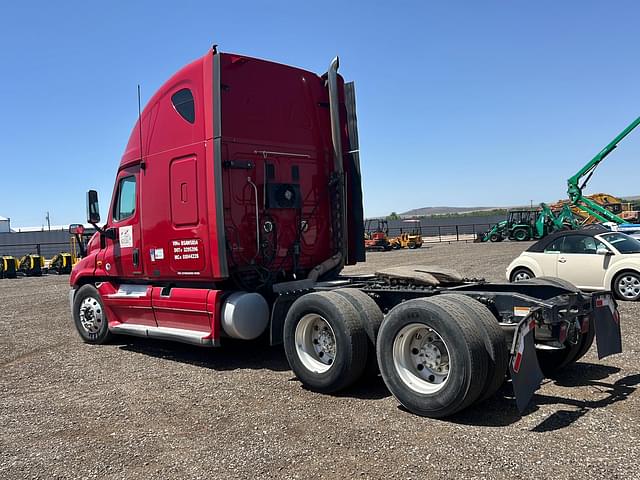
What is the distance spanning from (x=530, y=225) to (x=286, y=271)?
120 ft

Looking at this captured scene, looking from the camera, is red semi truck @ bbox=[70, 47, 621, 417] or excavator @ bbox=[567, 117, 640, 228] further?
excavator @ bbox=[567, 117, 640, 228]

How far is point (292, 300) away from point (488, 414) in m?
2.64

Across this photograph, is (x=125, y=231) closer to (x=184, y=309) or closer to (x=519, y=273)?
(x=184, y=309)

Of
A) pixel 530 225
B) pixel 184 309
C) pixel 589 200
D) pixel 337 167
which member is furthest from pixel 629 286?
pixel 530 225

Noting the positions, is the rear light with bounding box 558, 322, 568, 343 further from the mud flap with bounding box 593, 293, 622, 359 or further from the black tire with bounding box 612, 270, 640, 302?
the black tire with bounding box 612, 270, 640, 302

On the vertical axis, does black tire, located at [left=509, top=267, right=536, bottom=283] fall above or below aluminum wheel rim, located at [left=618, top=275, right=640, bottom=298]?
above

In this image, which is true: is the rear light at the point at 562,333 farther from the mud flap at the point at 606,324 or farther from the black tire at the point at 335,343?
the black tire at the point at 335,343

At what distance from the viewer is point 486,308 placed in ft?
16.6

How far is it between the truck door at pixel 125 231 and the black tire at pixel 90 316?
574mm

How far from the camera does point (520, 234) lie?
40.8 metres

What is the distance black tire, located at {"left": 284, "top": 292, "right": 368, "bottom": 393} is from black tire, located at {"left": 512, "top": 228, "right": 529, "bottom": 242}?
122 ft

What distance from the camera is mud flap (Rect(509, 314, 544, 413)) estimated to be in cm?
458

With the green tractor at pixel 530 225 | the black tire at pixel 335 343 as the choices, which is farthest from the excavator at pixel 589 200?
Answer: the black tire at pixel 335 343

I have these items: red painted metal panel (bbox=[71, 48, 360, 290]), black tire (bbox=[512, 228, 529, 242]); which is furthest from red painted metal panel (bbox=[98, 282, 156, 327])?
black tire (bbox=[512, 228, 529, 242])
